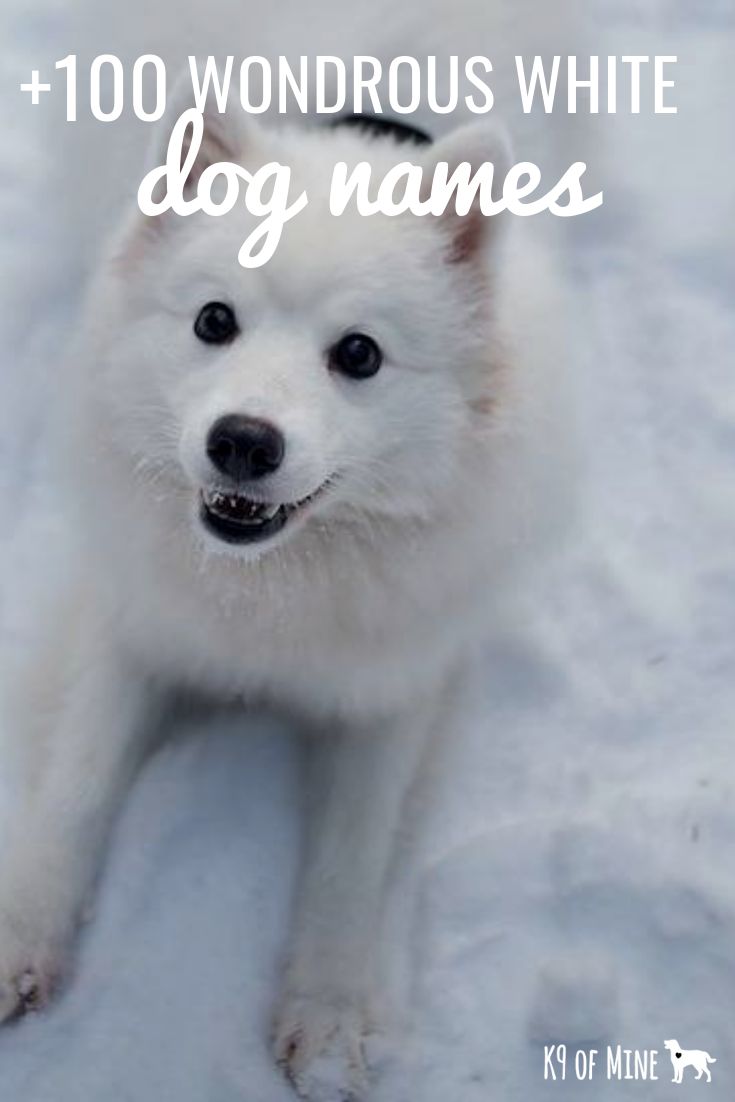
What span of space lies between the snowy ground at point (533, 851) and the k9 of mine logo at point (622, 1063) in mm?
19

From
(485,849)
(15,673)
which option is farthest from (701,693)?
(15,673)

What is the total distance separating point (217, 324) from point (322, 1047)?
1340 millimetres

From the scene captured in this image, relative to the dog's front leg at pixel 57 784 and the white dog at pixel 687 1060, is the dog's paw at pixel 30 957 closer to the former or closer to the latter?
the dog's front leg at pixel 57 784

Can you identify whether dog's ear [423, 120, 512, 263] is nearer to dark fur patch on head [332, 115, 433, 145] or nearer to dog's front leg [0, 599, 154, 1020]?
dark fur patch on head [332, 115, 433, 145]

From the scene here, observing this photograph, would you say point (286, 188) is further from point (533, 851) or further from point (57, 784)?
point (533, 851)

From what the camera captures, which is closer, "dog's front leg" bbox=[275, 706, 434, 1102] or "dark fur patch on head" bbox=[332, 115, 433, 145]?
"dog's front leg" bbox=[275, 706, 434, 1102]

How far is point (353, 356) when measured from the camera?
2682 millimetres

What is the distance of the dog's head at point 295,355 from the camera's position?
2.57m

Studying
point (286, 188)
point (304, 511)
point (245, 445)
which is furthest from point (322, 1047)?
point (286, 188)

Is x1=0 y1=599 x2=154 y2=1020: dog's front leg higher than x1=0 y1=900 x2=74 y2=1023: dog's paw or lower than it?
higher

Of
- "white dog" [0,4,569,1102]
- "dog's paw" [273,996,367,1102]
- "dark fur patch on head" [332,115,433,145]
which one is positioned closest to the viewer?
"white dog" [0,4,569,1102]

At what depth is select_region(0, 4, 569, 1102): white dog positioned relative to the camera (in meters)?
2.66

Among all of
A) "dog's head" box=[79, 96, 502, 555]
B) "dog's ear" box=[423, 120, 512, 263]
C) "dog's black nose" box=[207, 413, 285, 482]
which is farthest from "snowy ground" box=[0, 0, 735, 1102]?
"dog's ear" box=[423, 120, 512, 263]

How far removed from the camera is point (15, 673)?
3.46 metres
